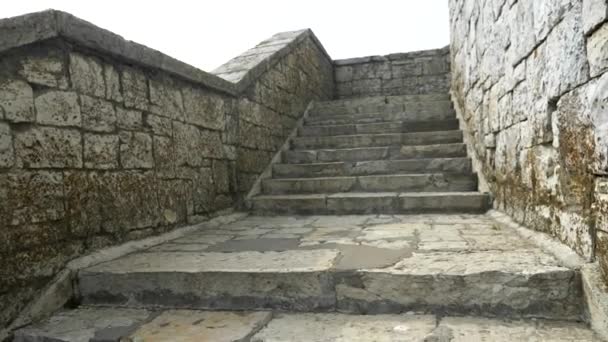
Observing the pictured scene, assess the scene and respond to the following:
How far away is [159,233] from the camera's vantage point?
3051 millimetres

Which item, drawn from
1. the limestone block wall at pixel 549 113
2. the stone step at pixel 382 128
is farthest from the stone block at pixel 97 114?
the stone step at pixel 382 128

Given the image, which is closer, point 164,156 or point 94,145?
point 94,145

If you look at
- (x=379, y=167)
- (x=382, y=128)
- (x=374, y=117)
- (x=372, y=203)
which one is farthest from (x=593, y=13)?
(x=374, y=117)

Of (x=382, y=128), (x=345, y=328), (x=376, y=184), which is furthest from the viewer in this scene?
(x=382, y=128)

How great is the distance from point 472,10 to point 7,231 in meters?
4.03

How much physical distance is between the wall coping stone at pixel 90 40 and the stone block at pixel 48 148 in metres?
0.44

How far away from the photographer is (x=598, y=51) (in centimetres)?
153

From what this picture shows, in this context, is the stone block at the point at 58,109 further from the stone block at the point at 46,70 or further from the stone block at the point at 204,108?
the stone block at the point at 204,108

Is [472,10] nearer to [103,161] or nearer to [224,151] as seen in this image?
[224,151]

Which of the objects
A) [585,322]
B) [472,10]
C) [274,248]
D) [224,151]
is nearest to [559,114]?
[585,322]

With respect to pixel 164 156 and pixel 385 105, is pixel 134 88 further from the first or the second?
pixel 385 105

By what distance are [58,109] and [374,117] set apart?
4530mm

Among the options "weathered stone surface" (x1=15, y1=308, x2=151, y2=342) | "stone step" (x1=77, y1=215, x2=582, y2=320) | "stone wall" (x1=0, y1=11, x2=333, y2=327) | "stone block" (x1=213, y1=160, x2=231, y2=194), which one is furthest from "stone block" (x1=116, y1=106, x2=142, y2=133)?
"weathered stone surface" (x1=15, y1=308, x2=151, y2=342)

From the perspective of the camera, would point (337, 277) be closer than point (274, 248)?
Yes
